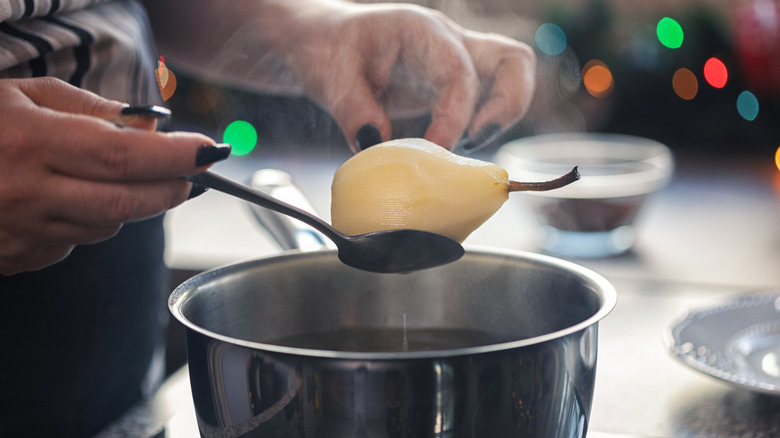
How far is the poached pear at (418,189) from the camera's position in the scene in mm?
418

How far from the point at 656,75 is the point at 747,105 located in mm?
208

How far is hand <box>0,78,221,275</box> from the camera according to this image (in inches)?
12.3

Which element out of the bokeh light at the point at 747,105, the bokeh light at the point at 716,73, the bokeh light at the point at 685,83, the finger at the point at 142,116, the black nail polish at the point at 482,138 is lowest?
the bokeh light at the point at 747,105

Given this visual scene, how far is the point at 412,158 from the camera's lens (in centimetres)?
42

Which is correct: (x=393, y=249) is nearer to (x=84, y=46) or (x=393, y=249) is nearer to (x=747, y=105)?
(x=84, y=46)

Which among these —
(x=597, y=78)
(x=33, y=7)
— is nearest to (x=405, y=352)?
(x=33, y=7)

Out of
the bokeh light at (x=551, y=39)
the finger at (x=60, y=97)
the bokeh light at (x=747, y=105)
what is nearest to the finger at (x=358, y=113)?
the finger at (x=60, y=97)

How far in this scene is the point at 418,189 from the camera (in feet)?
1.37

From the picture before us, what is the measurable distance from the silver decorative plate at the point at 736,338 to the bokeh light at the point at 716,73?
98 cm

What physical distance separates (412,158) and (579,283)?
119 mm

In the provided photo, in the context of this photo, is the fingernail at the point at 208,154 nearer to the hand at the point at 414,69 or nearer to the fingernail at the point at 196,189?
the fingernail at the point at 196,189

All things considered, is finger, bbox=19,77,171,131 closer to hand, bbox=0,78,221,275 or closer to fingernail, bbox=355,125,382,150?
hand, bbox=0,78,221,275

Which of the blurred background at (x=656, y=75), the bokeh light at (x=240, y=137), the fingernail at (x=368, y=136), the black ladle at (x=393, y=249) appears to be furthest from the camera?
the bokeh light at (x=240, y=137)

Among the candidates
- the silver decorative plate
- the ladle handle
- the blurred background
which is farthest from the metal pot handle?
the blurred background
